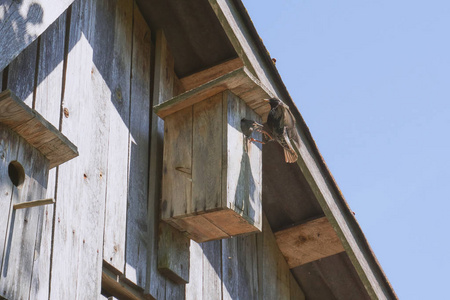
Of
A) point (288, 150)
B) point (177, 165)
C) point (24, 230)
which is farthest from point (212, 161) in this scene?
point (24, 230)

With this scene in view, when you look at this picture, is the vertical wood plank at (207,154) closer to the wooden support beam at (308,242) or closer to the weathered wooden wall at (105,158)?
the weathered wooden wall at (105,158)

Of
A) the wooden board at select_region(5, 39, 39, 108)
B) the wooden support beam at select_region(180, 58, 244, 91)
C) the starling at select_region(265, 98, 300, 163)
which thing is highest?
the wooden support beam at select_region(180, 58, 244, 91)

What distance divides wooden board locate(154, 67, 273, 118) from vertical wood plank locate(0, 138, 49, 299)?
1144 millimetres

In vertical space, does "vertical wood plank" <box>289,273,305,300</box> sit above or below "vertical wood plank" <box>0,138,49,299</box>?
above

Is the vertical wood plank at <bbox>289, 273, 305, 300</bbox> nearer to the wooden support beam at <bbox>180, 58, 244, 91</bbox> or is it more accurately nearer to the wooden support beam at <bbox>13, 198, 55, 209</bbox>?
the wooden support beam at <bbox>180, 58, 244, 91</bbox>

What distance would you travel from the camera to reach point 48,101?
3.81m

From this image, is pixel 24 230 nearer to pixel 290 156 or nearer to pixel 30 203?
pixel 30 203

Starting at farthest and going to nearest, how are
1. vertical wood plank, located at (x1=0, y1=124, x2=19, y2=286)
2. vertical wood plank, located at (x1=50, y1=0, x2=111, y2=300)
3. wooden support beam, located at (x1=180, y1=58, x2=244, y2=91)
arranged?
wooden support beam, located at (x1=180, y1=58, x2=244, y2=91) < vertical wood plank, located at (x1=50, y1=0, x2=111, y2=300) < vertical wood plank, located at (x1=0, y1=124, x2=19, y2=286)

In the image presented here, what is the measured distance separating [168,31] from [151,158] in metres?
0.77

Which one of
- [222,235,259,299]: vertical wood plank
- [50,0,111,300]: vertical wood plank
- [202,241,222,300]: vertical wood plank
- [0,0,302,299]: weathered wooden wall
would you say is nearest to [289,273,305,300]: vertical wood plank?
[222,235,259,299]: vertical wood plank

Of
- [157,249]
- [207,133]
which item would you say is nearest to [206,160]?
[207,133]

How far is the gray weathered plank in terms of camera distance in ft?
10.3

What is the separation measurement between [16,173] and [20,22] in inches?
21.1

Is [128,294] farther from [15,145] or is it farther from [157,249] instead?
[15,145]
